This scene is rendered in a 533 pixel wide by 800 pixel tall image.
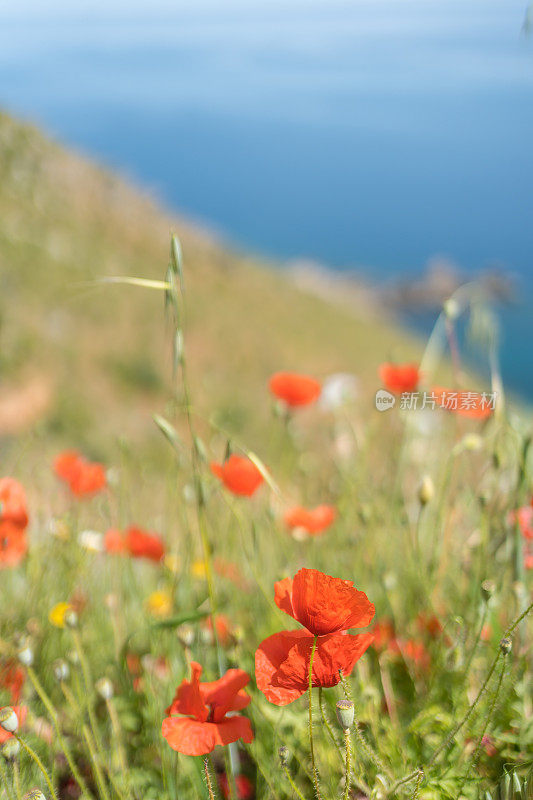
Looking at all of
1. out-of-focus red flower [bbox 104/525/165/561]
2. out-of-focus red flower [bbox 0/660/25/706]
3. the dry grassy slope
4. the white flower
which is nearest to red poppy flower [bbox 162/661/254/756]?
out-of-focus red flower [bbox 0/660/25/706]

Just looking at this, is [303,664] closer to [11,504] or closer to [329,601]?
[329,601]

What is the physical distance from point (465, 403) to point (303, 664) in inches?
32.0

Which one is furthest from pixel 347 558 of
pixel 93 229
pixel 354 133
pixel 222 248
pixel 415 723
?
pixel 354 133

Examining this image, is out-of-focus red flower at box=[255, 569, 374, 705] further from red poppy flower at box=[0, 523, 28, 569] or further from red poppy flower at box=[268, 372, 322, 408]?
red poppy flower at box=[268, 372, 322, 408]

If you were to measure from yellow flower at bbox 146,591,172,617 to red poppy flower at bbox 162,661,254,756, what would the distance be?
58 centimetres

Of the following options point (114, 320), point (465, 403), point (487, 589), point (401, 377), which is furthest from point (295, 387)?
point (114, 320)

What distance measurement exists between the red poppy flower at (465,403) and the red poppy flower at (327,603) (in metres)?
0.71

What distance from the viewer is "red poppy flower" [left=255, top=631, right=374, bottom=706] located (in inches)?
24.9

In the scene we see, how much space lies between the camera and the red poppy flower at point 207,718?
68cm

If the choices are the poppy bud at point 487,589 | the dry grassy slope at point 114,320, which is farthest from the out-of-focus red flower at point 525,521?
the dry grassy slope at point 114,320

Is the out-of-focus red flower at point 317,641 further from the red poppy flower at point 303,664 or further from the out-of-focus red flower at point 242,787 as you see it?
the out-of-focus red flower at point 242,787

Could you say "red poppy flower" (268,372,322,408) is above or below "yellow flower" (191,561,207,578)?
above

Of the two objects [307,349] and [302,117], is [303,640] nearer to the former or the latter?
[307,349]

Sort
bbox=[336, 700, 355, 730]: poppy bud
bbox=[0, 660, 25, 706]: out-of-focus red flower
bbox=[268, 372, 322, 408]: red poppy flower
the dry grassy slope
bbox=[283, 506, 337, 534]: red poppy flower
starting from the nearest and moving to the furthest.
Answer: bbox=[336, 700, 355, 730]: poppy bud → bbox=[0, 660, 25, 706]: out-of-focus red flower → bbox=[283, 506, 337, 534]: red poppy flower → bbox=[268, 372, 322, 408]: red poppy flower → the dry grassy slope
